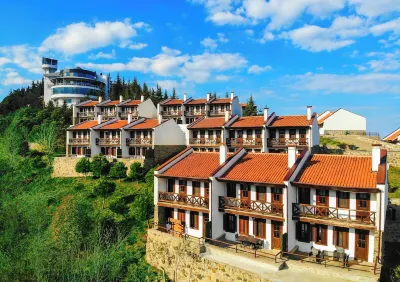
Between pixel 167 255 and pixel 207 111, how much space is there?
37.1 metres

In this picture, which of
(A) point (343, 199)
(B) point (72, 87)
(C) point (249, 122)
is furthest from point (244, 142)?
(B) point (72, 87)

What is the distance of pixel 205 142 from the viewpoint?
43344 millimetres

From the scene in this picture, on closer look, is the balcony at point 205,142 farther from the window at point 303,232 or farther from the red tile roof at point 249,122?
the window at point 303,232

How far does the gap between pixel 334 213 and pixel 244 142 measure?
21.0 m

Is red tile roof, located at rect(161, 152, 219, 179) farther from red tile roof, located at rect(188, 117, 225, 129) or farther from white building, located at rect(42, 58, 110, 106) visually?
white building, located at rect(42, 58, 110, 106)

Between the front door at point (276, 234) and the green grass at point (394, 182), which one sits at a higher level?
the green grass at point (394, 182)

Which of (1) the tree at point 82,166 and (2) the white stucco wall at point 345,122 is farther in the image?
(2) the white stucco wall at point 345,122

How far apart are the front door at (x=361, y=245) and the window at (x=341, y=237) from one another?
0.63m

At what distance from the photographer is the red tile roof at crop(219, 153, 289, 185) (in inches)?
868

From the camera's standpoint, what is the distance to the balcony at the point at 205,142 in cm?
4222

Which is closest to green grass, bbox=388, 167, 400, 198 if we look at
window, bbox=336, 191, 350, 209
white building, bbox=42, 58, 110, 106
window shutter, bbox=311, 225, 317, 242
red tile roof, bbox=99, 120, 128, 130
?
window, bbox=336, 191, 350, 209

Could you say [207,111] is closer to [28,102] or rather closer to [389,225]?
[389,225]

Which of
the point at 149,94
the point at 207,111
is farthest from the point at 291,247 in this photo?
the point at 149,94

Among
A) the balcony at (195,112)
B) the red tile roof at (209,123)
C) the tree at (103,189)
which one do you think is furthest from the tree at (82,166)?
the balcony at (195,112)
